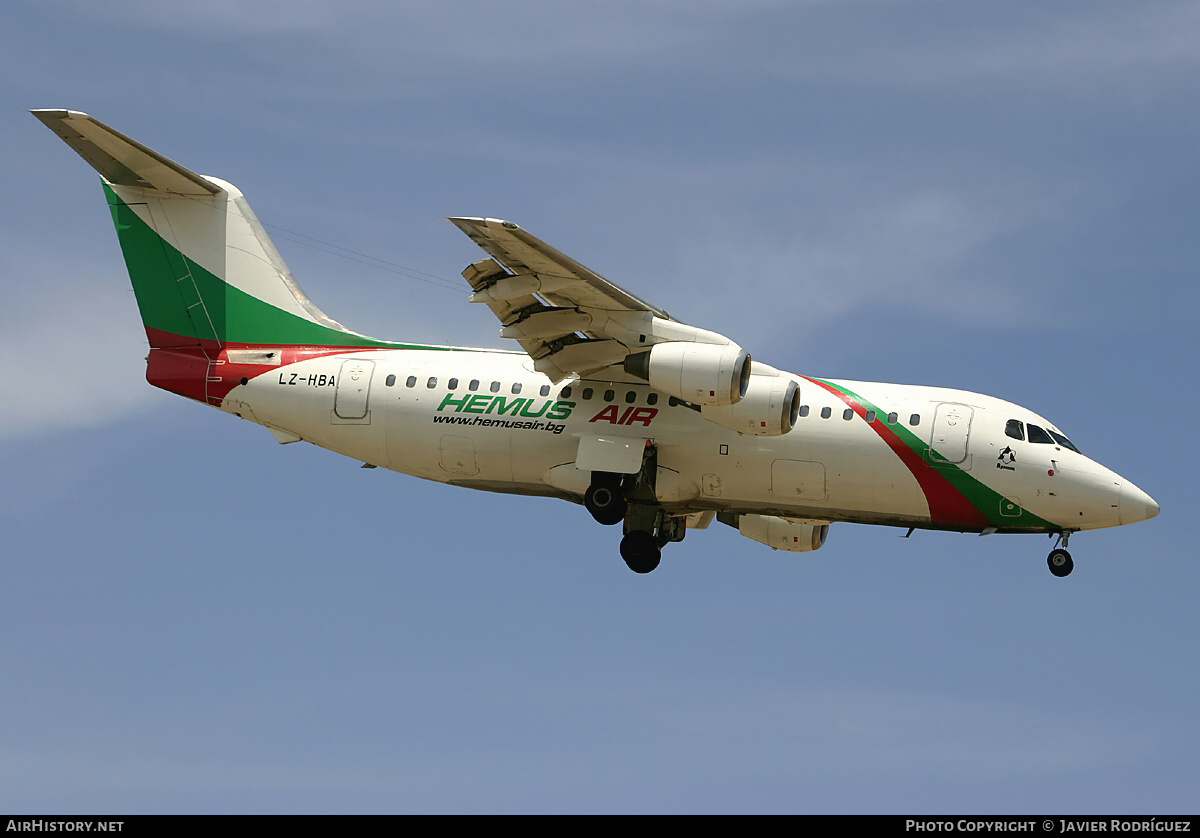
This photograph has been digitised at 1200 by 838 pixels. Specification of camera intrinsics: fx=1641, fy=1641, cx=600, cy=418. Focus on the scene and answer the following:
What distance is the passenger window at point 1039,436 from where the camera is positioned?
70.8ft

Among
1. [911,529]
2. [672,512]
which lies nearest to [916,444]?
[911,529]

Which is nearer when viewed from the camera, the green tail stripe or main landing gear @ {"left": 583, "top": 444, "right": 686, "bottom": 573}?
main landing gear @ {"left": 583, "top": 444, "right": 686, "bottom": 573}

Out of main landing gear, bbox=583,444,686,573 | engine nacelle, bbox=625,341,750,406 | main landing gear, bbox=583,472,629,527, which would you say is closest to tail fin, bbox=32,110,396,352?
main landing gear, bbox=583,472,629,527

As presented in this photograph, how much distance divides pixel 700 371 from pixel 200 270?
7971 mm

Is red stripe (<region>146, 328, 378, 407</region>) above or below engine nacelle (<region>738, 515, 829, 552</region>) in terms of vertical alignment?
above

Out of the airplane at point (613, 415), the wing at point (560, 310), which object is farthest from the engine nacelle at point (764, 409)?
the wing at point (560, 310)

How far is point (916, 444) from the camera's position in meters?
21.4

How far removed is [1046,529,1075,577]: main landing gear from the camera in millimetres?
21609

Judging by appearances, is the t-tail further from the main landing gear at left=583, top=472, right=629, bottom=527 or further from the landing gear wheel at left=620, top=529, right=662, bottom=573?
the landing gear wheel at left=620, top=529, right=662, bottom=573

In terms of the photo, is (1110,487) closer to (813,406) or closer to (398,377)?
(813,406)

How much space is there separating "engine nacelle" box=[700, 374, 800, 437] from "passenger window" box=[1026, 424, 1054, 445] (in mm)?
3286

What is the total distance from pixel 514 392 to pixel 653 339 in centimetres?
233

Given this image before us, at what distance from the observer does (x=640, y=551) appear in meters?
22.7

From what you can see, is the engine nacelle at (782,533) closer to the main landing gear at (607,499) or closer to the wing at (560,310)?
the main landing gear at (607,499)
